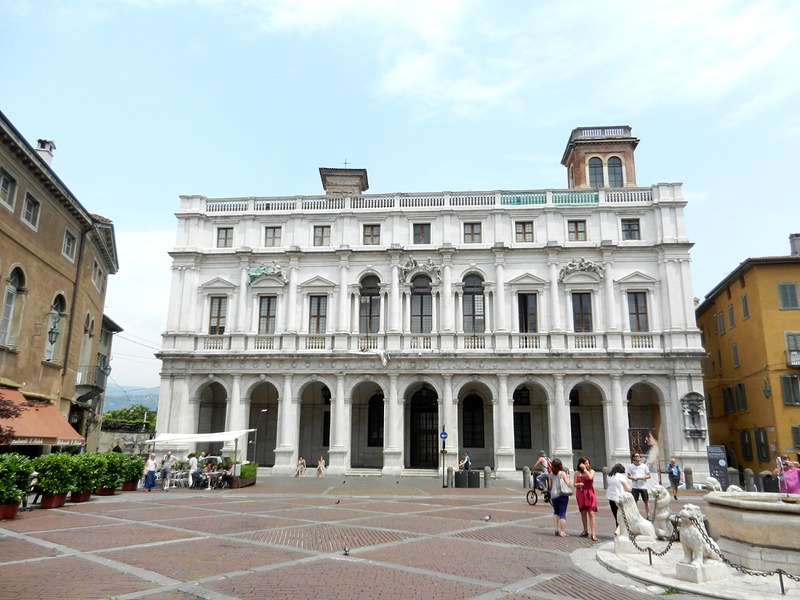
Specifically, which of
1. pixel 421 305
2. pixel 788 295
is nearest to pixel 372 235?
pixel 421 305

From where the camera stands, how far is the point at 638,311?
34.0m

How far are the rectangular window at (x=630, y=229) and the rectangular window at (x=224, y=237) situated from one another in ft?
82.6

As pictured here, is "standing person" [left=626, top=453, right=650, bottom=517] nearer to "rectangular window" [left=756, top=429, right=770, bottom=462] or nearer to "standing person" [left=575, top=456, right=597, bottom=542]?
"standing person" [left=575, top=456, right=597, bottom=542]

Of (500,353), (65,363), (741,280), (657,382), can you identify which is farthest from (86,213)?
(741,280)

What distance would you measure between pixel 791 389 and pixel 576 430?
1175 cm

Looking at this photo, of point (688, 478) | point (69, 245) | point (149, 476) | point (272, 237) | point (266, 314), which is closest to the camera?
point (149, 476)

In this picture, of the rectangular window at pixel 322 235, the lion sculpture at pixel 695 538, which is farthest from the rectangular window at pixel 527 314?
the lion sculpture at pixel 695 538

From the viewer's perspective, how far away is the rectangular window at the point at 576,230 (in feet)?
116

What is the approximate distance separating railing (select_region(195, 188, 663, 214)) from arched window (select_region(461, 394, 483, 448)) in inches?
498

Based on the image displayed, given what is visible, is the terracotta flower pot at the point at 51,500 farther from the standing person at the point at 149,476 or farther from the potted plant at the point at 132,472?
the standing person at the point at 149,476

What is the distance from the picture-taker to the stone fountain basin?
8.93 metres

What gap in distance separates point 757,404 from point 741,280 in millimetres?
7426

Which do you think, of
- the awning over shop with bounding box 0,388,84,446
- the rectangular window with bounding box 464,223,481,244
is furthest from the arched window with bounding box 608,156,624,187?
the awning over shop with bounding box 0,388,84,446

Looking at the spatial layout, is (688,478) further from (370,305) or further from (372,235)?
(372,235)
